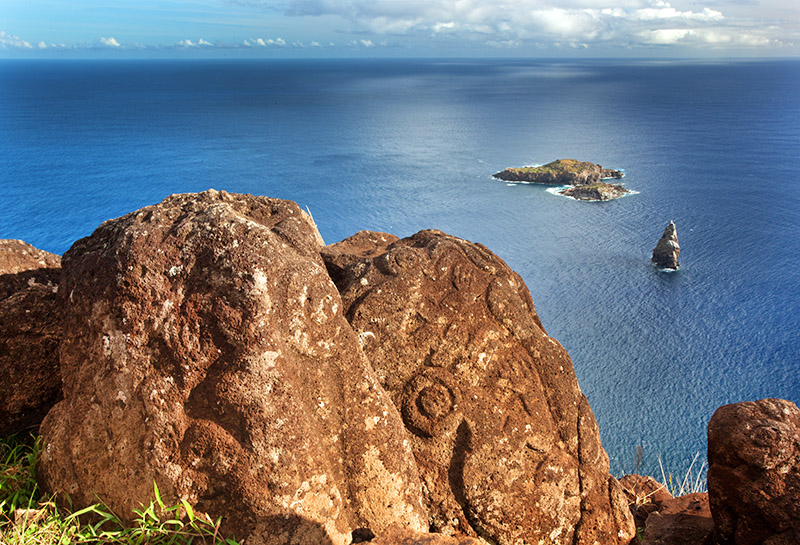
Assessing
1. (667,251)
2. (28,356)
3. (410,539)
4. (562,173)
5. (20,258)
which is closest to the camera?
(410,539)

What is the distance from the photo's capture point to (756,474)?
22.7 ft

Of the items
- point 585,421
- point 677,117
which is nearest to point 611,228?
point 585,421

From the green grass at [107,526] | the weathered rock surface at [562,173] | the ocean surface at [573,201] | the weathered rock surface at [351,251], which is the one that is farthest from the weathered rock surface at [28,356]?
the weathered rock surface at [562,173]

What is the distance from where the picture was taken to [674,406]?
41.6 m

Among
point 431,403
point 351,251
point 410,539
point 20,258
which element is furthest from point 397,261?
point 20,258

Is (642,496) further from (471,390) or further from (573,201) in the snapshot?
(573,201)

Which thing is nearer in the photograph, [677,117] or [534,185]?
[534,185]

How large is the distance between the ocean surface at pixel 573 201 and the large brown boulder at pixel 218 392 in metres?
33.9

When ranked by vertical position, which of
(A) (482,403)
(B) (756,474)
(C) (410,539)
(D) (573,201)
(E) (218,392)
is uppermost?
(E) (218,392)

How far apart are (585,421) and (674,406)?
39.2m

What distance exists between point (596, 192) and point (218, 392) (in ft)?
261

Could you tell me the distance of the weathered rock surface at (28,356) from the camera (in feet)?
21.1

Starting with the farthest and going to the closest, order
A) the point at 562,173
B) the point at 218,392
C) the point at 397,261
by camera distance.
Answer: the point at 562,173
the point at 397,261
the point at 218,392

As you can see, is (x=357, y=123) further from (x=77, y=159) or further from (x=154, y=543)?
(x=154, y=543)
